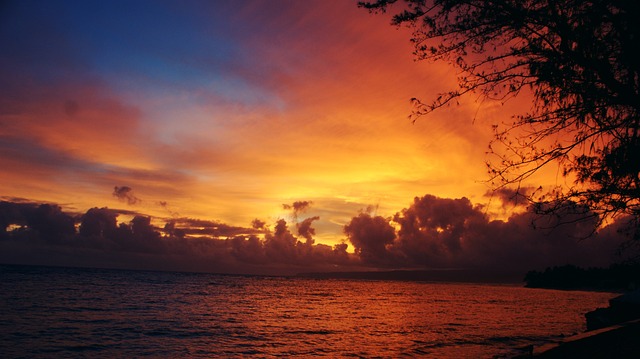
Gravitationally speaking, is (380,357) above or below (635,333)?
below

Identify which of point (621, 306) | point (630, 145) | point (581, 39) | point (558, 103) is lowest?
point (621, 306)

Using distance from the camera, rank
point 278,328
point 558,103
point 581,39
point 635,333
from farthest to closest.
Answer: point 278,328, point 635,333, point 558,103, point 581,39

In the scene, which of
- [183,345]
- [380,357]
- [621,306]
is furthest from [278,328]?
[621,306]

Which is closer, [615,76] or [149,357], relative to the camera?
[615,76]

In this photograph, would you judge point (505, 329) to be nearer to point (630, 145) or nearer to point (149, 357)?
point (149, 357)

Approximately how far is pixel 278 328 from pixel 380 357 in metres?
13.8

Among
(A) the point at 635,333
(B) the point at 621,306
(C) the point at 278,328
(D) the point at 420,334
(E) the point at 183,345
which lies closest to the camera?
(A) the point at 635,333

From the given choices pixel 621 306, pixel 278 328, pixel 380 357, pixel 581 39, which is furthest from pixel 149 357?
pixel 621 306

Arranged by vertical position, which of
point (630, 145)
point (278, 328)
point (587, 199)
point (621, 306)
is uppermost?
point (630, 145)

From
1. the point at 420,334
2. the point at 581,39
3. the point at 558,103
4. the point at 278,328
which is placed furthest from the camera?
the point at 278,328

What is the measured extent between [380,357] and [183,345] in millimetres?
11577

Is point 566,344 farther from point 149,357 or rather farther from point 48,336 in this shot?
point 48,336

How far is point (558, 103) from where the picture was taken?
8406 millimetres

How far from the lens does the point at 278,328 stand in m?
33.8
